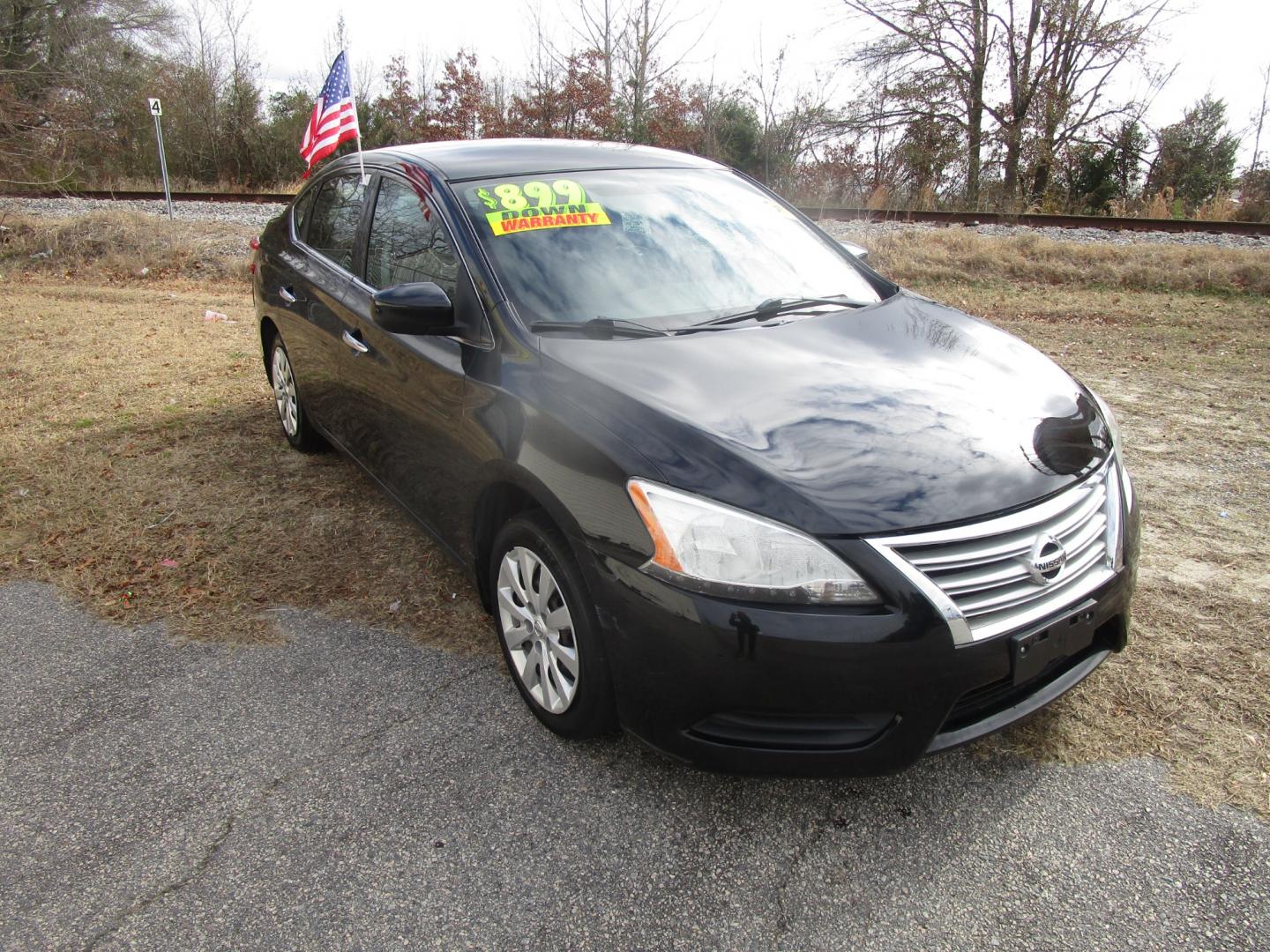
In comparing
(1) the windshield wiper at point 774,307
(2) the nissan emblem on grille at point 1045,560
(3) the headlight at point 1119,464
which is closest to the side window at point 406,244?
(1) the windshield wiper at point 774,307

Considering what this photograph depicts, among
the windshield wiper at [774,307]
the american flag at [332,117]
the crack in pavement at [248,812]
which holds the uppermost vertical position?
the american flag at [332,117]

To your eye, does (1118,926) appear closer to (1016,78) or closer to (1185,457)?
(1185,457)

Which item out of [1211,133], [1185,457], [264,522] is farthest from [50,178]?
[1211,133]

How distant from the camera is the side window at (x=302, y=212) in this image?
4.75 m

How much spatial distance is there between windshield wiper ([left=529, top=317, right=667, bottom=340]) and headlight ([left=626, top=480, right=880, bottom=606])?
31.6 inches

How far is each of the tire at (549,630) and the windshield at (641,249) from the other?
785 millimetres

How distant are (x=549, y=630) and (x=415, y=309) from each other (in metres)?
1.13

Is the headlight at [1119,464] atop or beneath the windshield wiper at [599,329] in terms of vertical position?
beneath

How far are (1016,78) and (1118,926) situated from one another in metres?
25.6

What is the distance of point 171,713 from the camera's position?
2.92m

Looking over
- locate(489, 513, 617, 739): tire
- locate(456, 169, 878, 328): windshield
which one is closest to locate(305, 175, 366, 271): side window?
locate(456, 169, 878, 328): windshield

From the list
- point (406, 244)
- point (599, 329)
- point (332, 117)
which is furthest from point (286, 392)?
point (599, 329)

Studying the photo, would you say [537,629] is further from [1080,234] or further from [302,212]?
[1080,234]

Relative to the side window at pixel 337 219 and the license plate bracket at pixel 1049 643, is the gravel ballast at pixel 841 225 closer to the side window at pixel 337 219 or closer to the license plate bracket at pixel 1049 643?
the side window at pixel 337 219
